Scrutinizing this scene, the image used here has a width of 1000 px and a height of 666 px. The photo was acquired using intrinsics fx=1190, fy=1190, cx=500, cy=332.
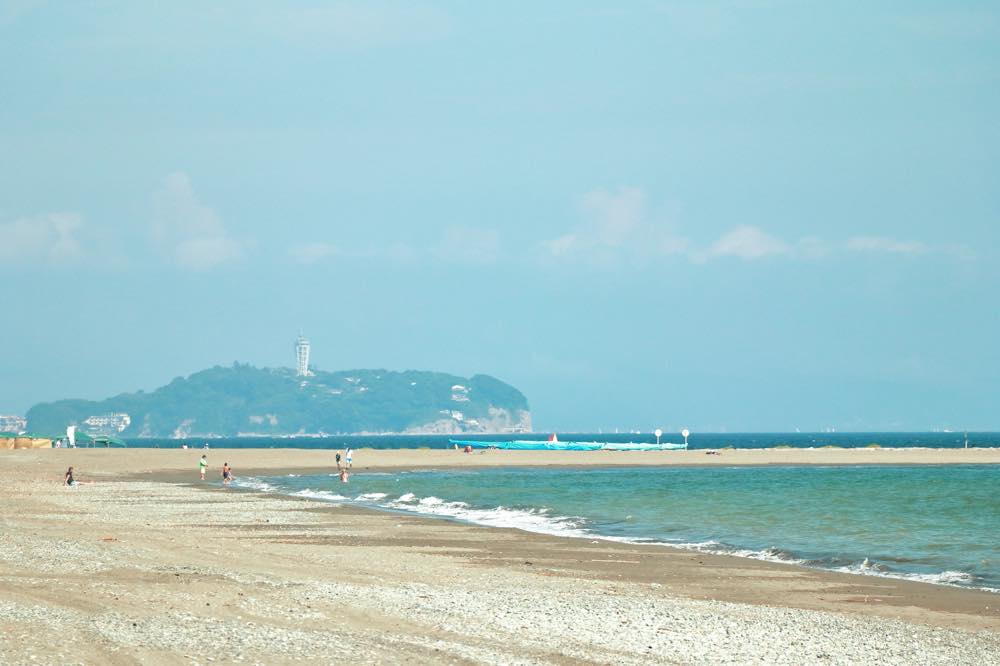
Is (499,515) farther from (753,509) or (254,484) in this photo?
(254,484)

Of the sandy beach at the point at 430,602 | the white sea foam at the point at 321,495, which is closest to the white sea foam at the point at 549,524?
the white sea foam at the point at 321,495

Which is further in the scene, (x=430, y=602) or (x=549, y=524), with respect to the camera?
(x=549, y=524)

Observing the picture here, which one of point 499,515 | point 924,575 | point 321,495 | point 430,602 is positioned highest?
point 430,602

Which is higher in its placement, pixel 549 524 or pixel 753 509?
pixel 753 509

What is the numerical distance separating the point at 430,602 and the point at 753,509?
27.7m

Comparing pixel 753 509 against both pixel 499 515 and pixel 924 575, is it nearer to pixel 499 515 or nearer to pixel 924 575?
pixel 499 515

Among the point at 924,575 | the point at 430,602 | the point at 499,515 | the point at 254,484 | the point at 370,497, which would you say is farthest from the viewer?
the point at 254,484

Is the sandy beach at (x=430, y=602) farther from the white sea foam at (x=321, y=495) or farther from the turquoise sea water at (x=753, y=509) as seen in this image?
the white sea foam at (x=321, y=495)

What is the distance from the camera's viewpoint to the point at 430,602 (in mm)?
17906

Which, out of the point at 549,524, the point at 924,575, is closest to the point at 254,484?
the point at 549,524

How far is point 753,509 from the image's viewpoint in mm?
43500

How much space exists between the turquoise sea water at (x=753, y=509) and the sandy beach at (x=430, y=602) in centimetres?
303

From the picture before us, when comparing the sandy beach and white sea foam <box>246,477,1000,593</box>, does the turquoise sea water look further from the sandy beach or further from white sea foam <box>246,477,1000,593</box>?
the sandy beach

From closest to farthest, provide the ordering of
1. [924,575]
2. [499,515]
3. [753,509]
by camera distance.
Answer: [924,575] < [499,515] < [753,509]
